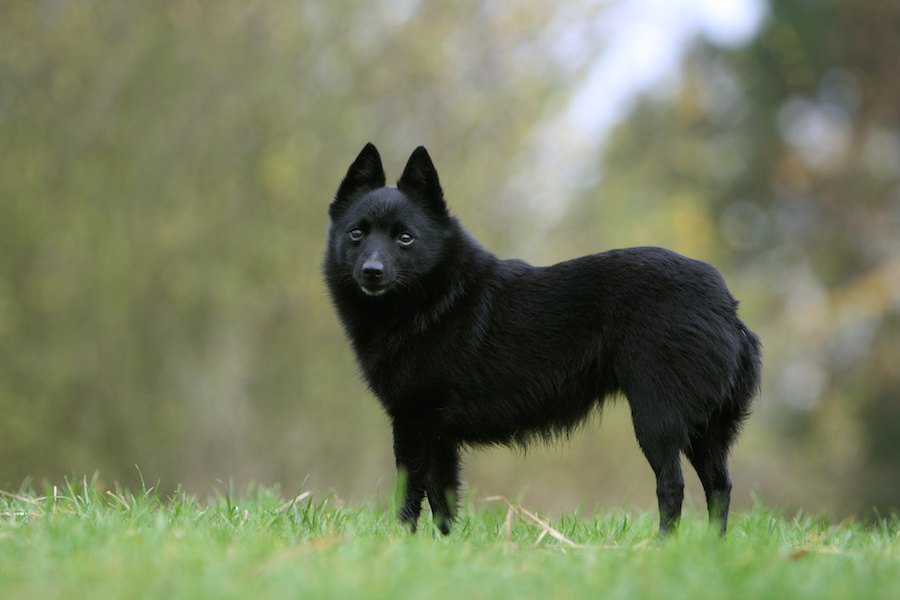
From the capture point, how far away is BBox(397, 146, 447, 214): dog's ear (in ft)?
18.1

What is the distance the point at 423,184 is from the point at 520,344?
1.01 m

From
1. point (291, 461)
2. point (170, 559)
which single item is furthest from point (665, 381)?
point (291, 461)

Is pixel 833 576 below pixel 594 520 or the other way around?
the other way around

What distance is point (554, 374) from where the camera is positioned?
5.10 m

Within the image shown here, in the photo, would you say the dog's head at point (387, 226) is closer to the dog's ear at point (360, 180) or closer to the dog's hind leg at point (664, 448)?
the dog's ear at point (360, 180)

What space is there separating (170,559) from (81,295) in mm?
8834

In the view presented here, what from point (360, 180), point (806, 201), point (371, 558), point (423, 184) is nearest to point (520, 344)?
point (423, 184)

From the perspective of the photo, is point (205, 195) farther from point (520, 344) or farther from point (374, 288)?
point (520, 344)

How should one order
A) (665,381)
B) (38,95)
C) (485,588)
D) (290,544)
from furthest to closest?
1. (38,95)
2. (665,381)
3. (290,544)
4. (485,588)

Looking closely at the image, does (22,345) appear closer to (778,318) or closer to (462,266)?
(462,266)

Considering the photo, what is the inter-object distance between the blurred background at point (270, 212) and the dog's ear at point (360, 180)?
16.4 ft

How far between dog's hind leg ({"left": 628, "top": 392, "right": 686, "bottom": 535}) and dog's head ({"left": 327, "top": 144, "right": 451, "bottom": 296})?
1.34 m

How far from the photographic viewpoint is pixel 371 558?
379 cm

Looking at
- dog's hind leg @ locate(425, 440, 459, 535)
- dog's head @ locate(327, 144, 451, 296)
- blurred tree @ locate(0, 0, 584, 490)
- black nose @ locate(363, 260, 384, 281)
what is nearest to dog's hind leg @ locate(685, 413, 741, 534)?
dog's hind leg @ locate(425, 440, 459, 535)
